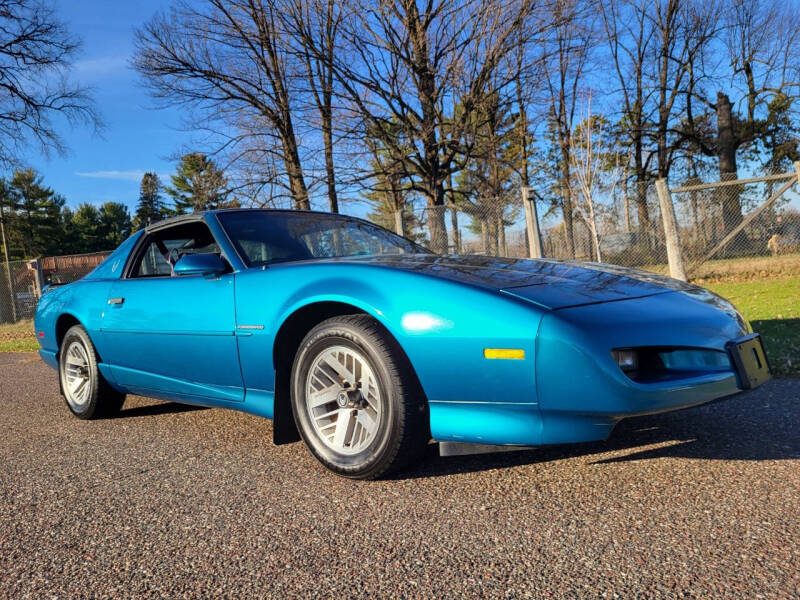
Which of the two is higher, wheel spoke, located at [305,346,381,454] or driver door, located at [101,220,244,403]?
driver door, located at [101,220,244,403]

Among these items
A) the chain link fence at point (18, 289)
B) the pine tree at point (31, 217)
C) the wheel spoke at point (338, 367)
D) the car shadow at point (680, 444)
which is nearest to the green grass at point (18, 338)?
the chain link fence at point (18, 289)

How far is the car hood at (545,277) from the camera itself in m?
2.44

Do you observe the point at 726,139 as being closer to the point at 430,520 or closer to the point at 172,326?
the point at 172,326

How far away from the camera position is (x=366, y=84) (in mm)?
13195

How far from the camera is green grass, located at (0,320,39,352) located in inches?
425

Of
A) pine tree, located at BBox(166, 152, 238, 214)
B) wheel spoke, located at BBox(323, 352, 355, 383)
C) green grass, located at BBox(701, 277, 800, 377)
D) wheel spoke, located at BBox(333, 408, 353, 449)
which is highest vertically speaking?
pine tree, located at BBox(166, 152, 238, 214)

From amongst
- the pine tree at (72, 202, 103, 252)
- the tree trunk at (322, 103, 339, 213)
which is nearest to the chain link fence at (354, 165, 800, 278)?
the tree trunk at (322, 103, 339, 213)

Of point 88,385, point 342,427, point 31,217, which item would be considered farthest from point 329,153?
point 31,217

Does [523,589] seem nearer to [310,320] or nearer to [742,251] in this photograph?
[310,320]

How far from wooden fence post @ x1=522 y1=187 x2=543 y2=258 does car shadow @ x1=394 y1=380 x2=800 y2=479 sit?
21.2 ft

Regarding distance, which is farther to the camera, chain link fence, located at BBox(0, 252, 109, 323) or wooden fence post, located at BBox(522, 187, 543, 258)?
chain link fence, located at BBox(0, 252, 109, 323)

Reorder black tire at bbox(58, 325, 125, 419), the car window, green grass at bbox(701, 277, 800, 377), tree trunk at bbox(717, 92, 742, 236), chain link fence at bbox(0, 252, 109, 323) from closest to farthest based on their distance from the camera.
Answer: the car window < black tire at bbox(58, 325, 125, 419) < green grass at bbox(701, 277, 800, 377) < chain link fence at bbox(0, 252, 109, 323) < tree trunk at bbox(717, 92, 742, 236)

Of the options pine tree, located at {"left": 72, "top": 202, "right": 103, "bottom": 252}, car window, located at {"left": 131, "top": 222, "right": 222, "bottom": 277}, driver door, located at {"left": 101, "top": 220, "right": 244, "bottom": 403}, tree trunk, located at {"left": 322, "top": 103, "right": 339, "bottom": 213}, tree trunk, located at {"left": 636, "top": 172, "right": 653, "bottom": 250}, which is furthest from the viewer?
pine tree, located at {"left": 72, "top": 202, "right": 103, "bottom": 252}

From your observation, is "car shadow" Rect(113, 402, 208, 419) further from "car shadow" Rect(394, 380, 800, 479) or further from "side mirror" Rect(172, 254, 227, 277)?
"car shadow" Rect(394, 380, 800, 479)
